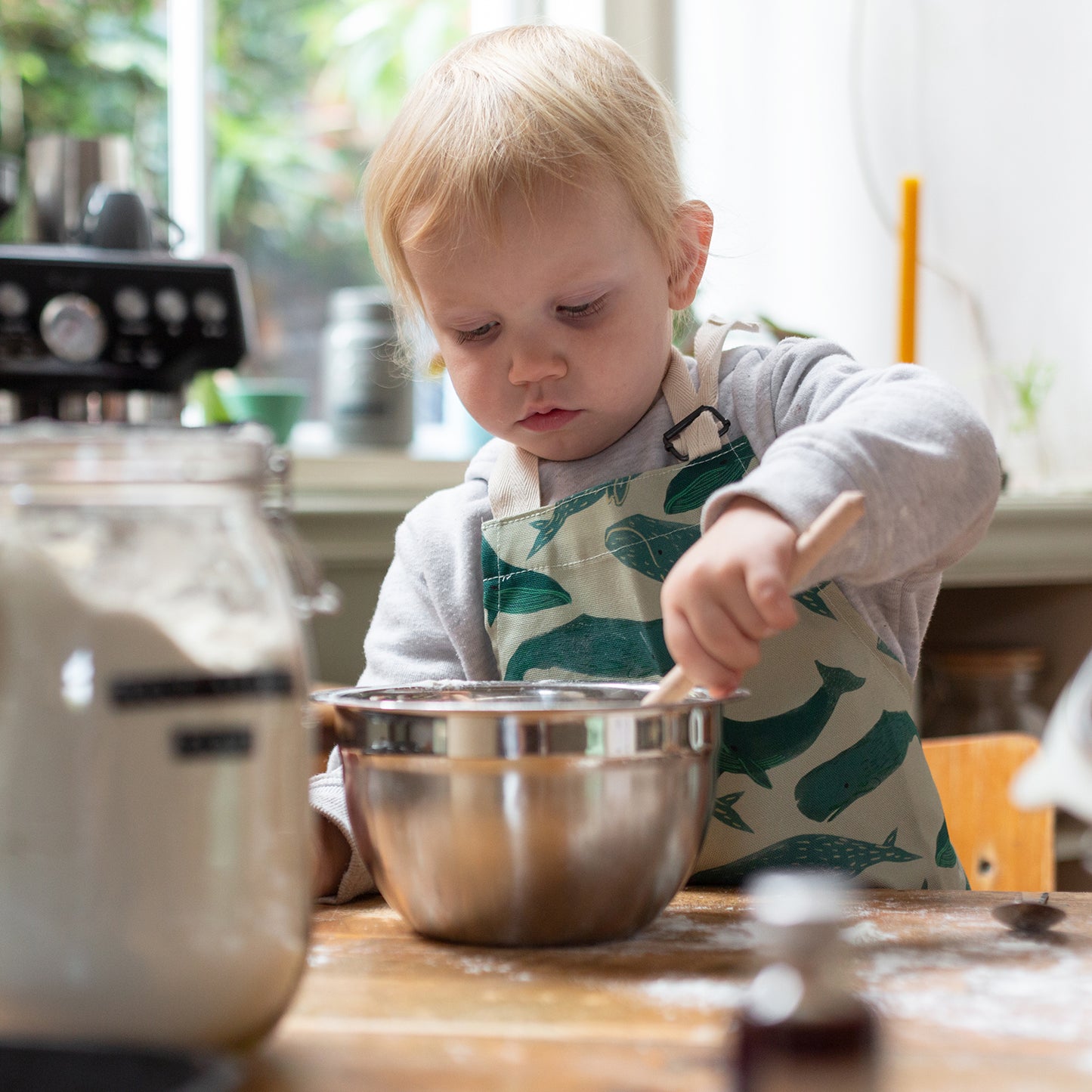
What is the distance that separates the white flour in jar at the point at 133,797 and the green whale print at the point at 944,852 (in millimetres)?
652

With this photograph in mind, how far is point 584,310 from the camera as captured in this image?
→ 953 millimetres

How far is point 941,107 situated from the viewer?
7.34 ft

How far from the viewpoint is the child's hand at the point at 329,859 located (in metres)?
0.72

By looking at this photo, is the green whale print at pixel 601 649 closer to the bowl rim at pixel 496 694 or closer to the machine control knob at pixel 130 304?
the bowl rim at pixel 496 694

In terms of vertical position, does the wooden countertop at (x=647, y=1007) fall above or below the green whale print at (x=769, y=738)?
below

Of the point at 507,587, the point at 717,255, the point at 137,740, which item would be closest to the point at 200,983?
the point at 137,740

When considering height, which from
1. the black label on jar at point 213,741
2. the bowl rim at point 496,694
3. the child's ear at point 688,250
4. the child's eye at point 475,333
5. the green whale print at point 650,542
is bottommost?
the bowl rim at point 496,694

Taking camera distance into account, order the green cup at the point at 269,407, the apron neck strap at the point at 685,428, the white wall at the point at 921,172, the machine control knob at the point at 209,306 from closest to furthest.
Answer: the apron neck strap at the point at 685,428 < the machine control knob at the point at 209,306 < the green cup at the point at 269,407 < the white wall at the point at 921,172

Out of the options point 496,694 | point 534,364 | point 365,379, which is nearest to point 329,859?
point 496,694

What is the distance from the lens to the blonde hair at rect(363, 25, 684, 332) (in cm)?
92

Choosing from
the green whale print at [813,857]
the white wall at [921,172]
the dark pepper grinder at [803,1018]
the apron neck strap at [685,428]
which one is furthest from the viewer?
the white wall at [921,172]

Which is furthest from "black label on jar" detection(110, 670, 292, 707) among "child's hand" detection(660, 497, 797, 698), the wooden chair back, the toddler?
the wooden chair back

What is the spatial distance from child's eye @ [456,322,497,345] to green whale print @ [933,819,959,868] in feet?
1.60

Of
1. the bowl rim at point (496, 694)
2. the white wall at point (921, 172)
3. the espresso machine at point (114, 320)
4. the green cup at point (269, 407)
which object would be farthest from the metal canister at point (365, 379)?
the bowl rim at point (496, 694)
